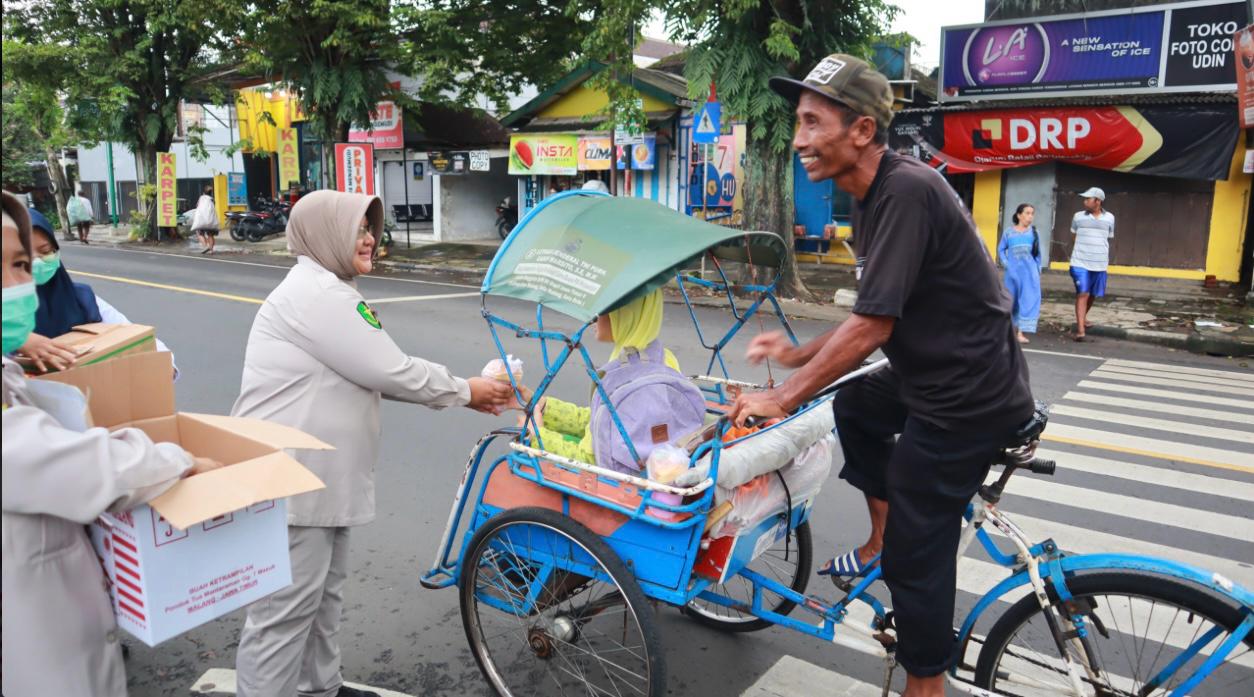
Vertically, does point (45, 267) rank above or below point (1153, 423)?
above

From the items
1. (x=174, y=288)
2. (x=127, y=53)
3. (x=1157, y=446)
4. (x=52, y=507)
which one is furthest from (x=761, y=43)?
(x=127, y=53)

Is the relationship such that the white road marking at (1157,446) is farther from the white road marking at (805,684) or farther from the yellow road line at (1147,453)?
the white road marking at (805,684)

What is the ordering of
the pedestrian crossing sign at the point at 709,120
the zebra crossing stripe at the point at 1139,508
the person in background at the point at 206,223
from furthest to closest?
the person in background at the point at 206,223 < the pedestrian crossing sign at the point at 709,120 < the zebra crossing stripe at the point at 1139,508

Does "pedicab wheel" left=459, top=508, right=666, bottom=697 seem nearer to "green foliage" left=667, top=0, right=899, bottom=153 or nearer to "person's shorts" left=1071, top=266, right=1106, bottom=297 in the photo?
"person's shorts" left=1071, top=266, right=1106, bottom=297

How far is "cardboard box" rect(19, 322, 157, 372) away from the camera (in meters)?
2.57

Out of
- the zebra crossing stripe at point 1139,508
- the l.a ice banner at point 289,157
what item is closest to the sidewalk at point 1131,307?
the zebra crossing stripe at point 1139,508

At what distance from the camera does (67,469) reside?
179 cm

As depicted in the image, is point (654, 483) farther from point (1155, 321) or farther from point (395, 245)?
point (395, 245)

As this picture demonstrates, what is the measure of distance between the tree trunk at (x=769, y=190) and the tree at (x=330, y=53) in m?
8.87

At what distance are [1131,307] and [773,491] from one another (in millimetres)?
12133

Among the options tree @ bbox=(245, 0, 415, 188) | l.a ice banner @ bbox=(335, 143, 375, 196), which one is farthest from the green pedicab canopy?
l.a ice banner @ bbox=(335, 143, 375, 196)

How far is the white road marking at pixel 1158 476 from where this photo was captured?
210 inches

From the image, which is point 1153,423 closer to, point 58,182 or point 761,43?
point 761,43

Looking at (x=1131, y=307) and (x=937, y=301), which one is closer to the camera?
(x=937, y=301)
